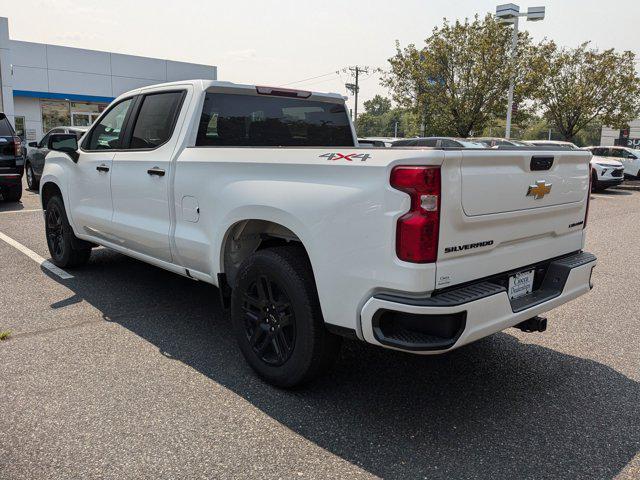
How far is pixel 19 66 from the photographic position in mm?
30125

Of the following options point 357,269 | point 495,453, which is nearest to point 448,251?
point 357,269

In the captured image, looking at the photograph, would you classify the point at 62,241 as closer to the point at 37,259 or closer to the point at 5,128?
the point at 37,259

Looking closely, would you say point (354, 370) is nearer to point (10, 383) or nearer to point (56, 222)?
point (10, 383)

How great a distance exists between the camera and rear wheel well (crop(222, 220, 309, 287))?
3584 millimetres

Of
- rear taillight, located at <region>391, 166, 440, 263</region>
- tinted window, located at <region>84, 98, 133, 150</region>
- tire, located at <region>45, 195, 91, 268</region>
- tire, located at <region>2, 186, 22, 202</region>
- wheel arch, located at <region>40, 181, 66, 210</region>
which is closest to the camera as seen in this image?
rear taillight, located at <region>391, 166, 440, 263</region>

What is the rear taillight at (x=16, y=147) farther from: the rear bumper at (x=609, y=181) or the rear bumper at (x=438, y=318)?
the rear bumper at (x=609, y=181)

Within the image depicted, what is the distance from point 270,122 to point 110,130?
170cm

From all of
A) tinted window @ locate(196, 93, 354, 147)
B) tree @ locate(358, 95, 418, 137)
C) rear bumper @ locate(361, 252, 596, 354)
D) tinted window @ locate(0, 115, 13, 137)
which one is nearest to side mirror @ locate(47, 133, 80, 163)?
tinted window @ locate(196, 93, 354, 147)

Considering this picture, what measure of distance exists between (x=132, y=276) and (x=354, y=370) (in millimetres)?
3326

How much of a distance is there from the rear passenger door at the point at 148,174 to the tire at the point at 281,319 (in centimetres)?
107

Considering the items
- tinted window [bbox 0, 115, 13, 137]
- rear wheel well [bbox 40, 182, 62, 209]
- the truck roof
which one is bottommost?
rear wheel well [bbox 40, 182, 62, 209]

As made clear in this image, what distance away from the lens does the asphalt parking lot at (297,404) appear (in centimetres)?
269

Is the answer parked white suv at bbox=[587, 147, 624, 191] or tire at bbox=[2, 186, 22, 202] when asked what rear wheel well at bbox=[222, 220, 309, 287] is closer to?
tire at bbox=[2, 186, 22, 202]

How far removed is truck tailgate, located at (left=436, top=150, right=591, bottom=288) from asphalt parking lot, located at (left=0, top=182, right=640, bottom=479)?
88 centimetres
